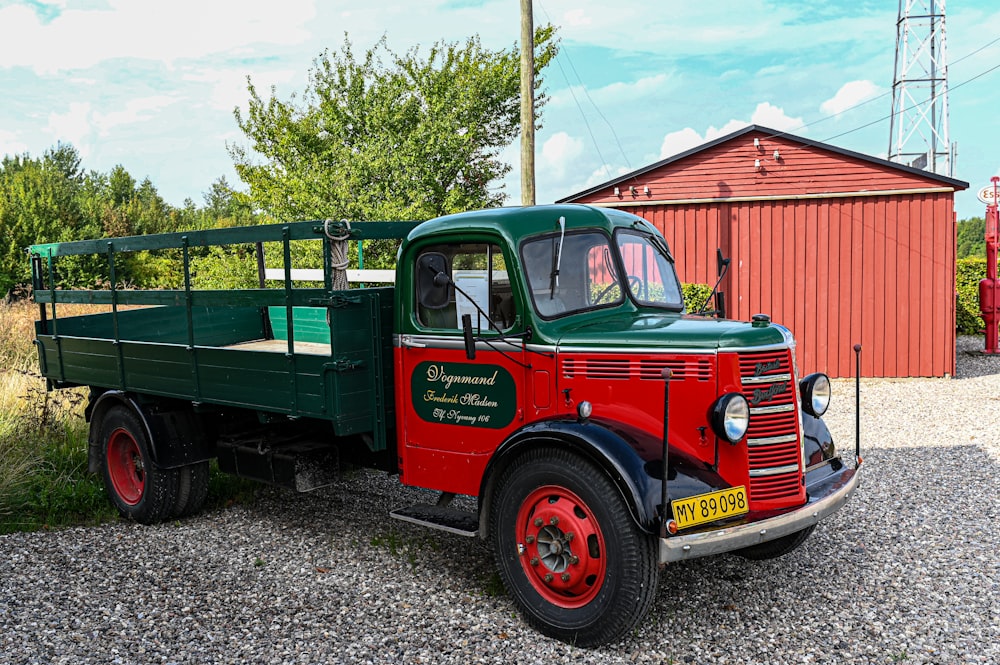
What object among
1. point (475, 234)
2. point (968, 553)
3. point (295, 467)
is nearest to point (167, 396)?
point (295, 467)

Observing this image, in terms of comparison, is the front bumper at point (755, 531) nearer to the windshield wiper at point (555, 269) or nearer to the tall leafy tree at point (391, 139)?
the windshield wiper at point (555, 269)

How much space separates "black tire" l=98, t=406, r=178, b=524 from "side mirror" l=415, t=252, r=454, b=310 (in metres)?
3.00

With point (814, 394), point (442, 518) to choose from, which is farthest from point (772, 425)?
point (442, 518)

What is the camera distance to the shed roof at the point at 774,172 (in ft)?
43.0

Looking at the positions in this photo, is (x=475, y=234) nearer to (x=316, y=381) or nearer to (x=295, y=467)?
(x=316, y=381)

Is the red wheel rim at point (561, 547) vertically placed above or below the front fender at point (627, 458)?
below

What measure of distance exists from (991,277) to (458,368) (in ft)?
48.7

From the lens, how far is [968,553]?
543 centimetres

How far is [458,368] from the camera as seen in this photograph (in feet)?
15.5

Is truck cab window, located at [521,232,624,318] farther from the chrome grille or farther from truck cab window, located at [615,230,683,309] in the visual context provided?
the chrome grille

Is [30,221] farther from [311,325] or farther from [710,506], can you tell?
[710,506]

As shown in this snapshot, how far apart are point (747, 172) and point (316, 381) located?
35.4 ft

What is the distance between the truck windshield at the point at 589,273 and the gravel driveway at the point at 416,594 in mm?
1783

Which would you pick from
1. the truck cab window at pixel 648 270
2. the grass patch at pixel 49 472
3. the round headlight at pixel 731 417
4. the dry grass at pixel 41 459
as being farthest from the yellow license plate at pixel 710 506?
the dry grass at pixel 41 459
